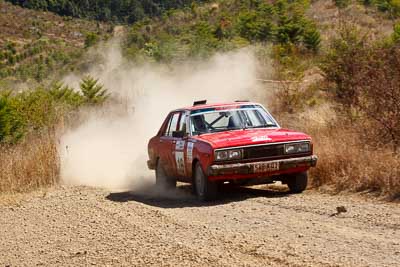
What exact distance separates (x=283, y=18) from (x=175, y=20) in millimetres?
37527

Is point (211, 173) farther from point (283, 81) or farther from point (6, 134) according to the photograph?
point (283, 81)

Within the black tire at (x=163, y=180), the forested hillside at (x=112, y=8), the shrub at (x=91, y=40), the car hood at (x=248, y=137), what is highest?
the forested hillside at (x=112, y=8)

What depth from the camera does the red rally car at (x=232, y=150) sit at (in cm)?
999

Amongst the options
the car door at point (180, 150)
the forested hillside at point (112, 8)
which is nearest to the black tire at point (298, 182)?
the car door at point (180, 150)

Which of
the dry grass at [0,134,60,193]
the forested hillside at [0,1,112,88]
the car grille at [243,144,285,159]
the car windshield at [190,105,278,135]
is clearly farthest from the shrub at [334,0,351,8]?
the car grille at [243,144,285,159]

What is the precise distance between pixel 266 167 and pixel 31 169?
570 cm

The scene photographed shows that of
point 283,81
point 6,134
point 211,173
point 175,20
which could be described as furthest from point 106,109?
point 175,20

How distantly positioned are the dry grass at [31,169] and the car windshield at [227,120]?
378 cm

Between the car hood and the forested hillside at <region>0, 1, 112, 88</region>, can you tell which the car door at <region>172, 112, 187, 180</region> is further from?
the forested hillside at <region>0, 1, 112, 88</region>

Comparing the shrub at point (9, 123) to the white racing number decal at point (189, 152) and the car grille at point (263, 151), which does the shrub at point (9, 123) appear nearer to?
the white racing number decal at point (189, 152)

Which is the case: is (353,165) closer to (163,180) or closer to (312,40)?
(163,180)

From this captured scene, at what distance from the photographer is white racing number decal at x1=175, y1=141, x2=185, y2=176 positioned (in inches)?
440

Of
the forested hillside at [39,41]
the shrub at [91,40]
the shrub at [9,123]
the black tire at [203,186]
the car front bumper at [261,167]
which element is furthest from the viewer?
the shrub at [91,40]

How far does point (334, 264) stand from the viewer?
592 centimetres
